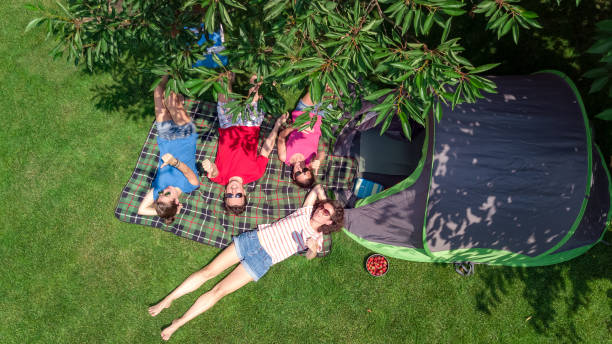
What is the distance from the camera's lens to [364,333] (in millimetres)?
4922

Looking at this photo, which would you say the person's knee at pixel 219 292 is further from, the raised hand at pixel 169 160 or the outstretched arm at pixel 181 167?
the raised hand at pixel 169 160

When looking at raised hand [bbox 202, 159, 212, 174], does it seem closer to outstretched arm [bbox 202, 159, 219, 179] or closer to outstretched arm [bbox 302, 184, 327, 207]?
outstretched arm [bbox 202, 159, 219, 179]

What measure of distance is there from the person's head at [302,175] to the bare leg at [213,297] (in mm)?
1429

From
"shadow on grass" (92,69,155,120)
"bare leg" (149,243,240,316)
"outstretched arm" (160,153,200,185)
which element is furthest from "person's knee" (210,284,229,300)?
"shadow on grass" (92,69,155,120)

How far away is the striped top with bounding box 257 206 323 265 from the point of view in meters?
4.80

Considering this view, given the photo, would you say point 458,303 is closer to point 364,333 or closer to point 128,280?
point 364,333

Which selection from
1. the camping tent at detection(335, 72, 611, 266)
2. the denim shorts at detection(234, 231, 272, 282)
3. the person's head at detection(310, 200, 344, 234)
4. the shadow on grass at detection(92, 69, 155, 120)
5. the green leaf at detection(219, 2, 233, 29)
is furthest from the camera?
the shadow on grass at detection(92, 69, 155, 120)

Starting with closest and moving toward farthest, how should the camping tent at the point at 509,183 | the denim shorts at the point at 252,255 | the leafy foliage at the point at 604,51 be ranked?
the leafy foliage at the point at 604,51, the camping tent at the point at 509,183, the denim shorts at the point at 252,255

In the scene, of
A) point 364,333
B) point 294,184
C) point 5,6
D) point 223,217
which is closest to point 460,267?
point 364,333

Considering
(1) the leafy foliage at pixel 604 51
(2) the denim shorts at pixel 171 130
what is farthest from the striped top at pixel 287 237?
(1) the leafy foliage at pixel 604 51

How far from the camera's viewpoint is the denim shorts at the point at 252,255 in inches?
188

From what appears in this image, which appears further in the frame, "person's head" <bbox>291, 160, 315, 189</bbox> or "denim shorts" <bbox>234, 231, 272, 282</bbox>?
"person's head" <bbox>291, 160, 315, 189</bbox>

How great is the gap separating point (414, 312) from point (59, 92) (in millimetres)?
6352

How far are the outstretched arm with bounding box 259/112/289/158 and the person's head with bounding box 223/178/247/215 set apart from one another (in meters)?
0.59
